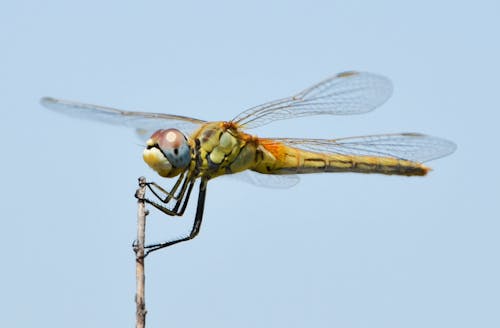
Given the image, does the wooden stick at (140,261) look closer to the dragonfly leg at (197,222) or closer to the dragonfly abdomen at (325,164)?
the dragonfly leg at (197,222)

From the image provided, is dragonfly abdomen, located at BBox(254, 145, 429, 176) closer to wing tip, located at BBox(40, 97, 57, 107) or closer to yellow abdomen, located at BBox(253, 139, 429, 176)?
yellow abdomen, located at BBox(253, 139, 429, 176)

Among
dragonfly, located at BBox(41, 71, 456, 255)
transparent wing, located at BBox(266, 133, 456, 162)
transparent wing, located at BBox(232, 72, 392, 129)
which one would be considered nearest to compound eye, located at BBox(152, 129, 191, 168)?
dragonfly, located at BBox(41, 71, 456, 255)

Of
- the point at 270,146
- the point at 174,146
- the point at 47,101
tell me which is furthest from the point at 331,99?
the point at 47,101

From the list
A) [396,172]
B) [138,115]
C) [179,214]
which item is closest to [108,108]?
[138,115]

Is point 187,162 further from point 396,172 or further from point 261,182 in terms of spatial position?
point 396,172

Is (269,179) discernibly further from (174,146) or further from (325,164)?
(174,146)

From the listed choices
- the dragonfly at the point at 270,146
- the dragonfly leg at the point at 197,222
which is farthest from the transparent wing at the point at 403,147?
the dragonfly leg at the point at 197,222

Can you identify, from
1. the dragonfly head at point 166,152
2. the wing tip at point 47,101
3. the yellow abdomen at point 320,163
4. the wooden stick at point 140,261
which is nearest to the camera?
the wooden stick at point 140,261
